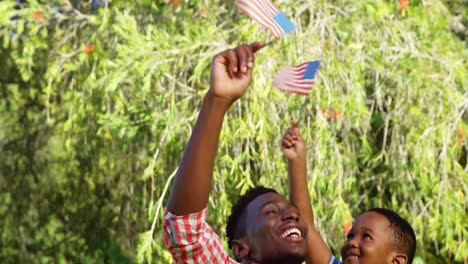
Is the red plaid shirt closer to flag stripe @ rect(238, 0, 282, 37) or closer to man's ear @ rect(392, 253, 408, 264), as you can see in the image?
→ flag stripe @ rect(238, 0, 282, 37)

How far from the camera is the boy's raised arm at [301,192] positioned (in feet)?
10.8

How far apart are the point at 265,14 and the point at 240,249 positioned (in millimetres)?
719

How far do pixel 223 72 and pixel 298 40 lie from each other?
3.41 metres

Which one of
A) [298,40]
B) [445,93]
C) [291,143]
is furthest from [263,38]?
[291,143]

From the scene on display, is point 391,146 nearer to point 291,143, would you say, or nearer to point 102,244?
point 102,244

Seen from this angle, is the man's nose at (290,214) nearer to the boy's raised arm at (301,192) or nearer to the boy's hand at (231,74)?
the boy's hand at (231,74)

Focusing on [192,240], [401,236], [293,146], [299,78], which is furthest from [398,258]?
[192,240]

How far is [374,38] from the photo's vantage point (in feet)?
19.4

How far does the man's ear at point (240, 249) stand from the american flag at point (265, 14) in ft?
2.05

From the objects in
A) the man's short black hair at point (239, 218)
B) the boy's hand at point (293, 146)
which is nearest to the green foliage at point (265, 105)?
the boy's hand at point (293, 146)

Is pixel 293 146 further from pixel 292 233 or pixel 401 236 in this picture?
pixel 292 233

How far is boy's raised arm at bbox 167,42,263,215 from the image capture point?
2.16 meters

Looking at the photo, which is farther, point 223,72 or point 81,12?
point 81,12

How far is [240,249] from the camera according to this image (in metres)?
2.59
